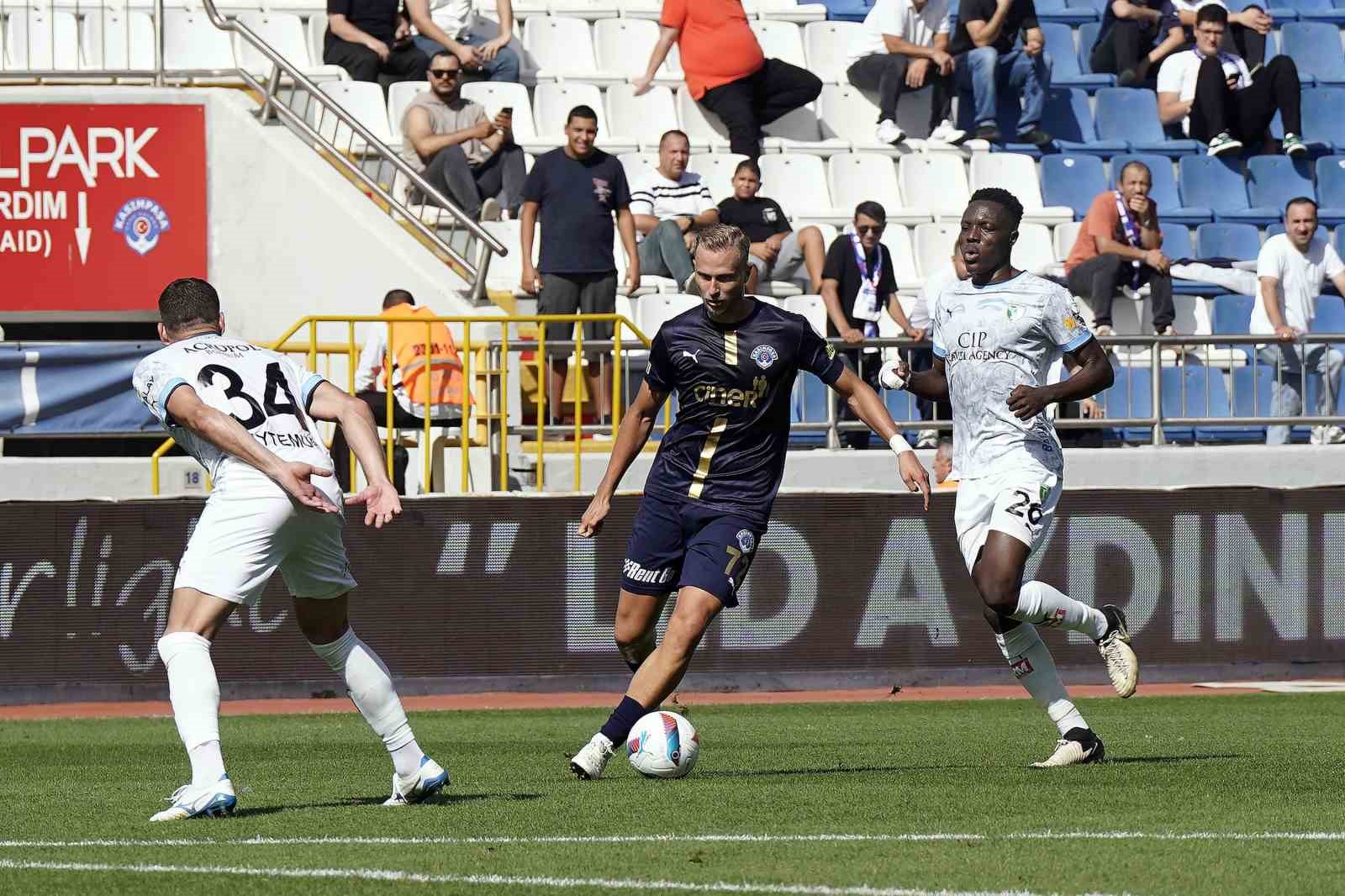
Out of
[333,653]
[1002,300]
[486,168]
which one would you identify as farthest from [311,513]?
[486,168]

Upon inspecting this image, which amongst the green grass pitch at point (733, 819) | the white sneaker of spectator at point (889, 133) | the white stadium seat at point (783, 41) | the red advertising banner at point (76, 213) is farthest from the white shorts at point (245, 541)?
the white stadium seat at point (783, 41)

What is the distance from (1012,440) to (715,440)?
1304 mm

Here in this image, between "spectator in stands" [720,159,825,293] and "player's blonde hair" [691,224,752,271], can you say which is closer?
"player's blonde hair" [691,224,752,271]

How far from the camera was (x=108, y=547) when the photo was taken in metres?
14.0

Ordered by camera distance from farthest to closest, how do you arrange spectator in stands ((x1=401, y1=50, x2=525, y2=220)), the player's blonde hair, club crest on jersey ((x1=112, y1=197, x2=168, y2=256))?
spectator in stands ((x1=401, y1=50, x2=525, y2=220)) < club crest on jersey ((x1=112, y1=197, x2=168, y2=256)) < the player's blonde hair

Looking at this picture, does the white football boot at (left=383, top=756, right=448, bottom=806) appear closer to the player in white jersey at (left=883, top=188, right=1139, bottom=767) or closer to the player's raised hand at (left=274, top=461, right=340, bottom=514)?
the player's raised hand at (left=274, top=461, right=340, bottom=514)

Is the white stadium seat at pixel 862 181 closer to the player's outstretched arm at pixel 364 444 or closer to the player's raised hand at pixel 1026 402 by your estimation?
the player's raised hand at pixel 1026 402

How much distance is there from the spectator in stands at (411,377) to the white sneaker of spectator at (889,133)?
6723 millimetres

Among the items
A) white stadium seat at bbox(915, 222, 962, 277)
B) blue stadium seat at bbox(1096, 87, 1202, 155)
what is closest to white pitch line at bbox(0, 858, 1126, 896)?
white stadium seat at bbox(915, 222, 962, 277)

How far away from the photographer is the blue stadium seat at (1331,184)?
68.8 feet

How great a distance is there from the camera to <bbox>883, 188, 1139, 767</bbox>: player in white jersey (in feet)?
28.8

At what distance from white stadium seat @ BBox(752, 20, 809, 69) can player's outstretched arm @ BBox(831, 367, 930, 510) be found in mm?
12990

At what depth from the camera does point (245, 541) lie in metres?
7.17

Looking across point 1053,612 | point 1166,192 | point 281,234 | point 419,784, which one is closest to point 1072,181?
point 1166,192
